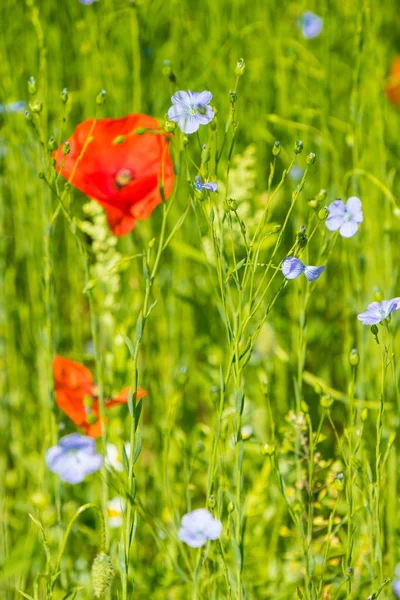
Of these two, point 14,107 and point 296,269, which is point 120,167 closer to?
point 14,107

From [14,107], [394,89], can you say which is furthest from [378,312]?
[394,89]

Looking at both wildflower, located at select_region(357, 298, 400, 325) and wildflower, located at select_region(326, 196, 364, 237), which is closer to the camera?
wildflower, located at select_region(357, 298, 400, 325)

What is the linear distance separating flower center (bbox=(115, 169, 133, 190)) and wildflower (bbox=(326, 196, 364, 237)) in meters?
0.36

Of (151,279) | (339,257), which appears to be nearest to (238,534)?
(151,279)

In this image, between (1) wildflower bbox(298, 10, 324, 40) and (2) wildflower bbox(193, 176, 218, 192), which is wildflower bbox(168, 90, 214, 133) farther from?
(1) wildflower bbox(298, 10, 324, 40)

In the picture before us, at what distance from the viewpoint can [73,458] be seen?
83 centimetres

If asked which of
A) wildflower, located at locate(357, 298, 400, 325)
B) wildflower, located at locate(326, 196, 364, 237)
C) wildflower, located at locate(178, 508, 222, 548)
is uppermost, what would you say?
wildflower, located at locate(326, 196, 364, 237)

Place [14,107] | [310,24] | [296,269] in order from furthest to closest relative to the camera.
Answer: [310,24]
[14,107]
[296,269]

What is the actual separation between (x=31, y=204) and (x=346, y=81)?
867mm

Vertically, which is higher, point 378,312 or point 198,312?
point 198,312

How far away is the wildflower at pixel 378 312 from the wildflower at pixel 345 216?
117 millimetres

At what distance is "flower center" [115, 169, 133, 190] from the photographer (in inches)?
44.9

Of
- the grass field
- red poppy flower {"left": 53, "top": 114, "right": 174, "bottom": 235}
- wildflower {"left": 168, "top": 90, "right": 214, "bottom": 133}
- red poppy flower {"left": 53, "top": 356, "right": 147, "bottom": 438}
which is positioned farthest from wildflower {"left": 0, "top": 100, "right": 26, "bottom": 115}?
wildflower {"left": 168, "top": 90, "right": 214, "bottom": 133}

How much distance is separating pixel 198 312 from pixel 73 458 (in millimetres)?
601
